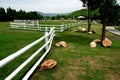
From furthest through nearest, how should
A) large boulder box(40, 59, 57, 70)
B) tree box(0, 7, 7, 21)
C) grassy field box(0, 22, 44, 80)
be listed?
tree box(0, 7, 7, 21), large boulder box(40, 59, 57, 70), grassy field box(0, 22, 44, 80)

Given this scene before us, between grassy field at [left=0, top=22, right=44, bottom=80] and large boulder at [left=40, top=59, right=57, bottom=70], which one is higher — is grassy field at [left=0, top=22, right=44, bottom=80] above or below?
below

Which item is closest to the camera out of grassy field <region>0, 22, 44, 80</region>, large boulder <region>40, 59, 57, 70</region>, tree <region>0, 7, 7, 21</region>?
grassy field <region>0, 22, 44, 80</region>

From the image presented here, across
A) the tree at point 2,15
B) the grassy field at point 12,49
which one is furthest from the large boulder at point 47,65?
the tree at point 2,15

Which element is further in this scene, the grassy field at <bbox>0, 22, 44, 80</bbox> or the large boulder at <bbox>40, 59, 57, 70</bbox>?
the large boulder at <bbox>40, 59, 57, 70</bbox>

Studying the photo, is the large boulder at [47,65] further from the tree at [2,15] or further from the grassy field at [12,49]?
the tree at [2,15]

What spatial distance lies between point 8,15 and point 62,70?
2963 inches

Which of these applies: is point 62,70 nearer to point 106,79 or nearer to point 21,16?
point 106,79

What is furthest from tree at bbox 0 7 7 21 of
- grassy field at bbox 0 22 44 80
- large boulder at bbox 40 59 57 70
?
large boulder at bbox 40 59 57 70

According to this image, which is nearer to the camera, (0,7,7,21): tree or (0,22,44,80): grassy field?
(0,22,44,80): grassy field

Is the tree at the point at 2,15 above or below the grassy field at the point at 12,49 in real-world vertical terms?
above

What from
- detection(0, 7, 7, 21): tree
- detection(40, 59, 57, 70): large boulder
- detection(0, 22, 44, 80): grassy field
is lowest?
detection(0, 22, 44, 80): grassy field

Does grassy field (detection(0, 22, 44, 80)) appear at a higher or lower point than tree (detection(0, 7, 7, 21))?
lower

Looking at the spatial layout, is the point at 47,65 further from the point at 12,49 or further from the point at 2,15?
the point at 2,15

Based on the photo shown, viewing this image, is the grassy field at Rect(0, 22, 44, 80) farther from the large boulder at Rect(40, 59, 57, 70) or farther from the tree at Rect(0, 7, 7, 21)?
the tree at Rect(0, 7, 7, 21)
